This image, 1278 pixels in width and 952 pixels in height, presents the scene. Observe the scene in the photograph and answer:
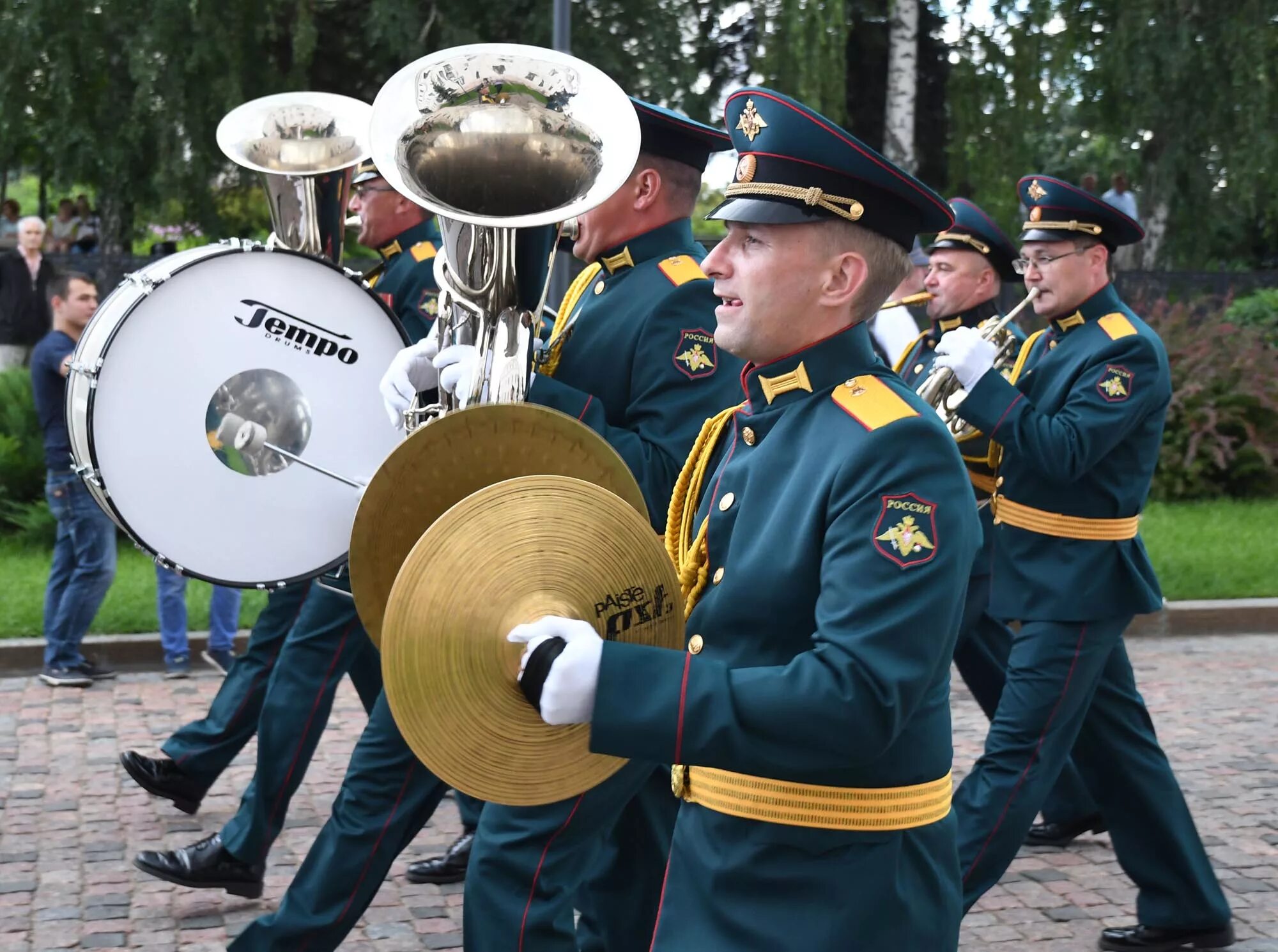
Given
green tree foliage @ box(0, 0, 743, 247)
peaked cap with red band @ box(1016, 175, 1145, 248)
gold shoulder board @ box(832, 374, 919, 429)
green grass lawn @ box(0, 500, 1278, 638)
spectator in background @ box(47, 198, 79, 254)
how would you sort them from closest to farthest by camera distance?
gold shoulder board @ box(832, 374, 919, 429), peaked cap with red band @ box(1016, 175, 1145, 248), green grass lawn @ box(0, 500, 1278, 638), green tree foliage @ box(0, 0, 743, 247), spectator in background @ box(47, 198, 79, 254)

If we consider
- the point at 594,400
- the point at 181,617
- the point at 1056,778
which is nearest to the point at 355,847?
the point at 594,400

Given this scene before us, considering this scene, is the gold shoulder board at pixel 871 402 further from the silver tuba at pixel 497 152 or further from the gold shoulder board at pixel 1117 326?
the gold shoulder board at pixel 1117 326

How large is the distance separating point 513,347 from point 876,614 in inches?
50.9

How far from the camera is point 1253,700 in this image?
745 centimetres

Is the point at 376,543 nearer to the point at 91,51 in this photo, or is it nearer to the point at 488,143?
the point at 488,143

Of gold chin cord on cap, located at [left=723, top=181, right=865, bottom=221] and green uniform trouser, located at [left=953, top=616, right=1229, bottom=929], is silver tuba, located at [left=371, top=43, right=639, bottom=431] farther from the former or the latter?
green uniform trouser, located at [left=953, top=616, right=1229, bottom=929]

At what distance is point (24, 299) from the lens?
1227cm

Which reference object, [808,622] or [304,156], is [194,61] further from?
[808,622]

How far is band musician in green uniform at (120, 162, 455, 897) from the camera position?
4.59 metres

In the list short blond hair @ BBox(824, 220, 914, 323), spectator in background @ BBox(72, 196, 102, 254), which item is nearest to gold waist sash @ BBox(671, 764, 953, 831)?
short blond hair @ BBox(824, 220, 914, 323)

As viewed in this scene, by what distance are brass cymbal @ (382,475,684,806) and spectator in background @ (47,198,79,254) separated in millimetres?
17589

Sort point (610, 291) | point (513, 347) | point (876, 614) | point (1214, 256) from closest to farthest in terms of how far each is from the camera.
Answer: point (876, 614)
point (513, 347)
point (610, 291)
point (1214, 256)

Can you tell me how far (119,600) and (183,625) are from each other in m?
1.12

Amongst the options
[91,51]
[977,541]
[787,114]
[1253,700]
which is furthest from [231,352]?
[91,51]
